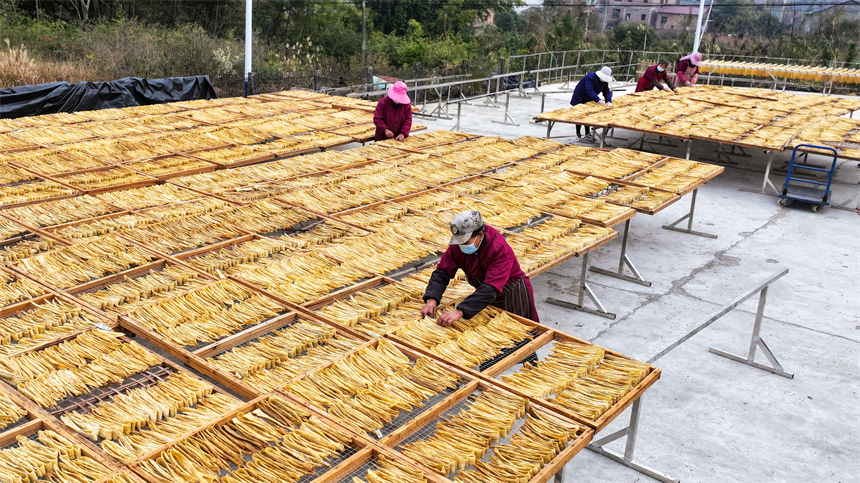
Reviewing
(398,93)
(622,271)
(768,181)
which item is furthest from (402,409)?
(768,181)

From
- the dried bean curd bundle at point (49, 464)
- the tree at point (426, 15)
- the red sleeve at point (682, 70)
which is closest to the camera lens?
the dried bean curd bundle at point (49, 464)

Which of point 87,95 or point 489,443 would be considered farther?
point 87,95

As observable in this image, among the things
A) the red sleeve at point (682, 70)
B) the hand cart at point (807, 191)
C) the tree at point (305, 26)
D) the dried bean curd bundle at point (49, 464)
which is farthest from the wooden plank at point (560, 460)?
the tree at point (305, 26)

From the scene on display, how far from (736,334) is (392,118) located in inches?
237

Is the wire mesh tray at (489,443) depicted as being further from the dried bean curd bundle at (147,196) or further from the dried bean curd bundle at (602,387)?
the dried bean curd bundle at (147,196)

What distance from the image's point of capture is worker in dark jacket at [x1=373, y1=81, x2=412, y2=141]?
11.0 m

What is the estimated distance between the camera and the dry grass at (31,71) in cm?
1480

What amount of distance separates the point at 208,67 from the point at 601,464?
658 inches

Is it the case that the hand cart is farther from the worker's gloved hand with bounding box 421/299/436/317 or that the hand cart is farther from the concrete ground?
the worker's gloved hand with bounding box 421/299/436/317

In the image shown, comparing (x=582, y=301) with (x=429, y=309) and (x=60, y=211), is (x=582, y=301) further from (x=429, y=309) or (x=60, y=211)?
(x=60, y=211)

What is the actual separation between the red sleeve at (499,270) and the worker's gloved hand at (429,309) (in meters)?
0.42

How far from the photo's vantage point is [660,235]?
9.89 meters

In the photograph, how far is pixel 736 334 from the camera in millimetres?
7086

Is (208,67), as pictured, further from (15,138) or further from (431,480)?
(431,480)
